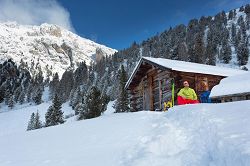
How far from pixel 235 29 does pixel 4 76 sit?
8447 centimetres

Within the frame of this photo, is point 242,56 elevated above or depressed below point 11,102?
above

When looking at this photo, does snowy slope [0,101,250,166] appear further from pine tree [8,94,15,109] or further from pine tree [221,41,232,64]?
pine tree [8,94,15,109]

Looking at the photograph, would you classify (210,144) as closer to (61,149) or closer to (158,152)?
(158,152)

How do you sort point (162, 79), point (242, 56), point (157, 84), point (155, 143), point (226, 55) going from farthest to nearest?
point (226, 55) < point (242, 56) < point (157, 84) < point (162, 79) < point (155, 143)

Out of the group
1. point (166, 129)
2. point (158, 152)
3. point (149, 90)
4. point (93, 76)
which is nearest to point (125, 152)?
point (158, 152)

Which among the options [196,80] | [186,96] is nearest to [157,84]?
[196,80]

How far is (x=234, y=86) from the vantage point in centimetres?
1395

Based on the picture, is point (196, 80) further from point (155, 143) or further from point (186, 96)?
point (155, 143)

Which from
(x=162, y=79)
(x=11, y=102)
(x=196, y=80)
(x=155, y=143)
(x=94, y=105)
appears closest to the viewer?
(x=155, y=143)

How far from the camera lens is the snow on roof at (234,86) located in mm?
13255

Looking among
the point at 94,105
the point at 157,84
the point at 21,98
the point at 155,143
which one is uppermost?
the point at 21,98

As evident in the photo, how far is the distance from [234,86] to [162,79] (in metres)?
8.37

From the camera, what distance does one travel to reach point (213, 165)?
5754 mm

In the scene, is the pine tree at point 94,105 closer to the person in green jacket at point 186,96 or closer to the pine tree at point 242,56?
the person in green jacket at point 186,96
